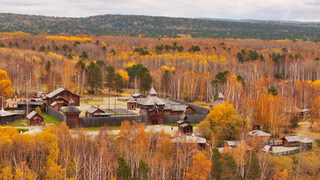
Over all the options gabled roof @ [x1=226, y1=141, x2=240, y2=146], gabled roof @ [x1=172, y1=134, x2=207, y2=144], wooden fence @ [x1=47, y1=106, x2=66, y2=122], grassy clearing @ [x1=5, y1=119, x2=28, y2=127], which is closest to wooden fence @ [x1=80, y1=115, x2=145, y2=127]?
wooden fence @ [x1=47, y1=106, x2=66, y2=122]

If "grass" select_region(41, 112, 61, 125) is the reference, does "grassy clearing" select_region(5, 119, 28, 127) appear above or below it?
above

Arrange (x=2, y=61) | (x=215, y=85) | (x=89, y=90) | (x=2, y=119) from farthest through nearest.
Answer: (x=2, y=61) → (x=89, y=90) → (x=215, y=85) → (x=2, y=119)

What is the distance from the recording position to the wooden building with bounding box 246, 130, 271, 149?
174 ft

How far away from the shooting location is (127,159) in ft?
147

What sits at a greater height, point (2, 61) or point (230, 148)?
point (2, 61)

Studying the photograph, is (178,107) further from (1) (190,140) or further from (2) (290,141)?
(1) (190,140)

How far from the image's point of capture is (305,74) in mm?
125875

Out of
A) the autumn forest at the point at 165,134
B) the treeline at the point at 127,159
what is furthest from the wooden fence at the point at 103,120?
the treeline at the point at 127,159

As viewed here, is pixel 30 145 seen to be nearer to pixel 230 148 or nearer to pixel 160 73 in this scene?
pixel 230 148

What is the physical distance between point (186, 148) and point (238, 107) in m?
24.8

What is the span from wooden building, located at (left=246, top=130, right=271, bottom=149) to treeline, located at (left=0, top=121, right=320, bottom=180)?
226cm

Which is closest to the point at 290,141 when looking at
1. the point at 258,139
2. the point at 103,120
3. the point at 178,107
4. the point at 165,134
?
the point at 258,139

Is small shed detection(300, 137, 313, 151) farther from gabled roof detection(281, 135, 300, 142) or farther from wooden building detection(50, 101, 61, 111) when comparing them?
wooden building detection(50, 101, 61, 111)

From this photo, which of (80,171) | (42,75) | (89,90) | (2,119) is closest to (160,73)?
(89,90)
